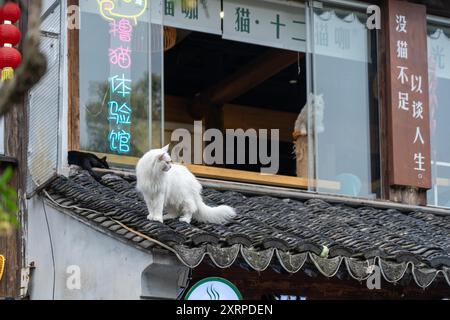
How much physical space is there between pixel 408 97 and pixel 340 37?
1.26 metres

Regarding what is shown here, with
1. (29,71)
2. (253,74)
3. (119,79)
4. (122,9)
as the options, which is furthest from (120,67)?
(29,71)

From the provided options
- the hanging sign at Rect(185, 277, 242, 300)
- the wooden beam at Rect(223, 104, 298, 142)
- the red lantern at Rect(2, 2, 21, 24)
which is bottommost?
the hanging sign at Rect(185, 277, 242, 300)

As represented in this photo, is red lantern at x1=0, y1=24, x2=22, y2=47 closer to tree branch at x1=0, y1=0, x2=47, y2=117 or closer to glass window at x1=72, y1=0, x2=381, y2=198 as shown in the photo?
glass window at x1=72, y1=0, x2=381, y2=198

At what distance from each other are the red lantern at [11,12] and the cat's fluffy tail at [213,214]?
2939 mm

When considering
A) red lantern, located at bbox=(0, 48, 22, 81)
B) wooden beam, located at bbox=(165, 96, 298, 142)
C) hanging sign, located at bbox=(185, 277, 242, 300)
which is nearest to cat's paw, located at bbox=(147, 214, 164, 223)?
hanging sign, located at bbox=(185, 277, 242, 300)

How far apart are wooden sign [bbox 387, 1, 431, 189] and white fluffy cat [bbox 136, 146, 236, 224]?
150 inches

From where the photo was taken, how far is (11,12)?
11.4 metres

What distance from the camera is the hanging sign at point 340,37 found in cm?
1426

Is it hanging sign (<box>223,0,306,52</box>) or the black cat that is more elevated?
hanging sign (<box>223,0,306,52</box>)

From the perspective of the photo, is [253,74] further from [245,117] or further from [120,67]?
[120,67]

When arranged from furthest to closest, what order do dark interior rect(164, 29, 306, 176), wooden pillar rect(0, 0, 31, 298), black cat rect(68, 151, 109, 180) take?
dark interior rect(164, 29, 306, 176), black cat rect(68, 151, 109, 180), wooden pillar rect(0, 0, 31, 298)

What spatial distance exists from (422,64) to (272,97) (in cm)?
404

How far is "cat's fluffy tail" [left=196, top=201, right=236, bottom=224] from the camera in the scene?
35.7ft
